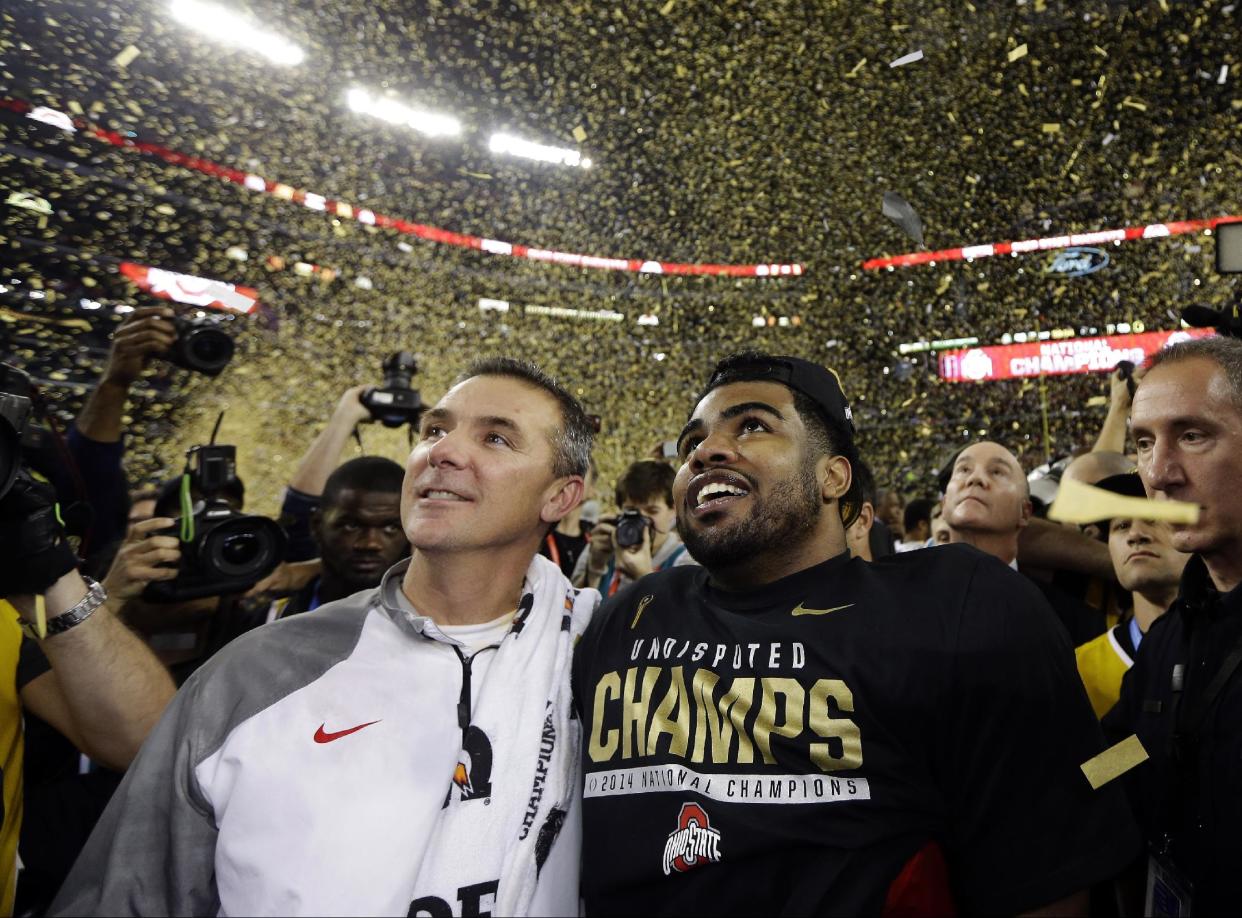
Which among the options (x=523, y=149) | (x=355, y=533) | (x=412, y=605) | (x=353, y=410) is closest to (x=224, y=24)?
(x=523, y=149)

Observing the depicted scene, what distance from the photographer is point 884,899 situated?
50.8 inches

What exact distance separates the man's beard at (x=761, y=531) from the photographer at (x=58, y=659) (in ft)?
3.64

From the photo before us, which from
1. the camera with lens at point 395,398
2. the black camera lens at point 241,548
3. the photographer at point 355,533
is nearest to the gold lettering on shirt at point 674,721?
the black camera lens at point 241,548

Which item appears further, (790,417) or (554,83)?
(554,83)

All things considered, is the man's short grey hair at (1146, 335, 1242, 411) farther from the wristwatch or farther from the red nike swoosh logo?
the wristwatch

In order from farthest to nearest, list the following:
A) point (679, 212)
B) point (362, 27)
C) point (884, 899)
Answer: point (679, 212), point (362, 27), point (884, 899)

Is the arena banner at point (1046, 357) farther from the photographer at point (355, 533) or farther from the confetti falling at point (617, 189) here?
the photographer at point (355, 533)

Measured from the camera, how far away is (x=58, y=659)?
4.99 ft

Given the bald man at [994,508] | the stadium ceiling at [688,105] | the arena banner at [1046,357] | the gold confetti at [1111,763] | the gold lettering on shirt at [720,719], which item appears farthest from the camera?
the stadium ceiling at [688,105]

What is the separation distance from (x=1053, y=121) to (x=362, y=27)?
2103cm

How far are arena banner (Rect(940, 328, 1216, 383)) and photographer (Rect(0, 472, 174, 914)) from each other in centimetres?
1966

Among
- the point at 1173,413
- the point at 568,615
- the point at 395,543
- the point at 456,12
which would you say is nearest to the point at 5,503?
the point at 568,615

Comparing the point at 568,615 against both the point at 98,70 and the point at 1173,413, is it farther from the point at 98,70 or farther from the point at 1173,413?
the point at 98,70

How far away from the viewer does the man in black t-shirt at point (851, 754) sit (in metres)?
1.29
